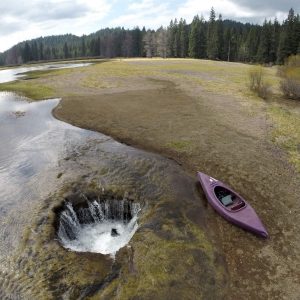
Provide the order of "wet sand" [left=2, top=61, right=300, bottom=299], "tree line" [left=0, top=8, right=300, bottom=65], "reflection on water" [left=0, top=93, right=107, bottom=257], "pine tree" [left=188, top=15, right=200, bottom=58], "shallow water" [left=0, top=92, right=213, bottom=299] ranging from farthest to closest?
"pine tree" [left=188, top=15, right=200, bottom=58] < "tree line" [left=0, top=8, right=300, bottom=65] < "reflection on water" [left=0, top=93, right=107, bottom=257] < "wet sand" [left=2, top=61, right=300, bottom=299] < "shallow water" [left=0, top=92, right=213, bottom=299]

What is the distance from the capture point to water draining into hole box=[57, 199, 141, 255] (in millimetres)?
14414

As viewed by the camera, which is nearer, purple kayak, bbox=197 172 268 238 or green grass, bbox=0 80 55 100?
purple kayak, bbox=197 172 268 238

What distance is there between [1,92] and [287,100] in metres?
38.0

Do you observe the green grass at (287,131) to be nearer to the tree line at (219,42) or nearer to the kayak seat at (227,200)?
the kayak seat at (227,200)

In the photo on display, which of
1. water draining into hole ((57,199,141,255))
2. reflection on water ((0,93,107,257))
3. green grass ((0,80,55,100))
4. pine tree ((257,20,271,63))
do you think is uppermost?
pine tree ((257,20,271,63))

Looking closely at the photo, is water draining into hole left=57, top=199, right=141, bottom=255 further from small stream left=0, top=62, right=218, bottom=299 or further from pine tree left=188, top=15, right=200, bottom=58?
pine tree left=188, top=15, right=200, bottom=58

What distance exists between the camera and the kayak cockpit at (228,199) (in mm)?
15827

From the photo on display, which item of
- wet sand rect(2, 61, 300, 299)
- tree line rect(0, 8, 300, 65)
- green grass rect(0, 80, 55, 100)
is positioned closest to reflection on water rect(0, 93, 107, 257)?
wet sand rect(2, 61, 300, 299)

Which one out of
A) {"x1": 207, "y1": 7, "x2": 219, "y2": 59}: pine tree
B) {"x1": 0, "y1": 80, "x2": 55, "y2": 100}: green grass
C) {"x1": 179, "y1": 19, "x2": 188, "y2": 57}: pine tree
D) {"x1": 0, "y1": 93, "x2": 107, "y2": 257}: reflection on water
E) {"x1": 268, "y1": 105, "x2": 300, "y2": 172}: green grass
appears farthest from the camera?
{"x1": 179, "y1": 19, "x2": 188, "y2": 57}: pine tree

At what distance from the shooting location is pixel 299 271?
12477 mm

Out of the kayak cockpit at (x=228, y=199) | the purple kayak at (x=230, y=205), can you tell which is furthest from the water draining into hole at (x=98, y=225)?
the kayak cockpit at (x=228, y=199)

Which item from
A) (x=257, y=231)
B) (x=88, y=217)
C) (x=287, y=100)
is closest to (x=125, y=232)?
(x=88, y=217)

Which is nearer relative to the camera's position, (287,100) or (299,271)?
(299,271)

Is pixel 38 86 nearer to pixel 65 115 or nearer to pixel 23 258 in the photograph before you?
pixel 65 115
